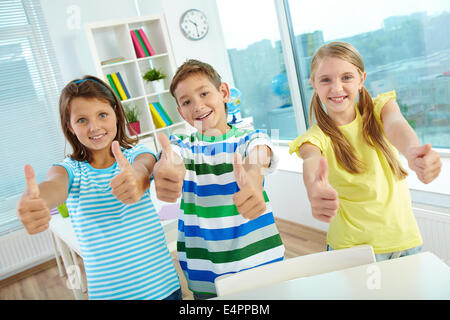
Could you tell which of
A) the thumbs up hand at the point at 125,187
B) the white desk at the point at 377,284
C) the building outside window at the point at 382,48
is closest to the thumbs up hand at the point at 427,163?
the white desk at the point at 377,284

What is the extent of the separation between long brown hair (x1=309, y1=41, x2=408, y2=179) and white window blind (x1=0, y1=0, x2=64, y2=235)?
127 inches

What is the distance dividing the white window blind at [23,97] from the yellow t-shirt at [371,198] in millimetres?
3231

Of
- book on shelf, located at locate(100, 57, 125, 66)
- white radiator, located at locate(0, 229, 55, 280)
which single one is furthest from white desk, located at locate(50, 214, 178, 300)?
book on shelf, located at locate(100, 57, 125, 66)

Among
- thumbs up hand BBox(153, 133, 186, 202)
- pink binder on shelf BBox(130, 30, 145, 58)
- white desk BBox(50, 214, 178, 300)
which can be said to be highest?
pink binder on shelf BBox(130, 30, 145, 58)

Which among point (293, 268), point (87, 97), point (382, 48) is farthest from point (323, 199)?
point (382, 48)

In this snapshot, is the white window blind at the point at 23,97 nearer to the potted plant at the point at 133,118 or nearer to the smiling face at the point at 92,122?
the potted plant at the point at 133,118

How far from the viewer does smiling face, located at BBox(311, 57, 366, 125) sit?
1.21 meters

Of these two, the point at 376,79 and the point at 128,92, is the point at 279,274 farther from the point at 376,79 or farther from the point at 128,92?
the point at 128,92

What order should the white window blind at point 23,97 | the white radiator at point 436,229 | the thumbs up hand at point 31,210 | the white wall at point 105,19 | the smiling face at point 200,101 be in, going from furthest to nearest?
the white wall at point 105,19 < the white window blind at point 23,97 < the white radiator at point 436,229 < the smiling face at point 200,101 < the thumbs up hand at point 31,210

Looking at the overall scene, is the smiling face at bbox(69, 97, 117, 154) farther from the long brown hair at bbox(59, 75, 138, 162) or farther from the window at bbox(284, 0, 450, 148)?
the window at bbox(284, 0, 450, 148)

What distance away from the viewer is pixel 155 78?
3.71m

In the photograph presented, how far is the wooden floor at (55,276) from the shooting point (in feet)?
9.55

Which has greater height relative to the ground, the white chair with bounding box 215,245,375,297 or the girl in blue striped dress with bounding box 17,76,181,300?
the girl in blue striped dress with bounding box 17,76,181,300

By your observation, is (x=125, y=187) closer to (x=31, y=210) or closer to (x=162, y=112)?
(x=31, y=210)
